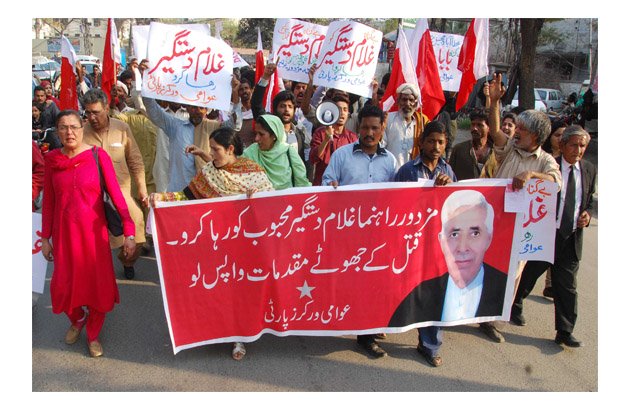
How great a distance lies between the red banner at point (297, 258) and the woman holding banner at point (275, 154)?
65 cm

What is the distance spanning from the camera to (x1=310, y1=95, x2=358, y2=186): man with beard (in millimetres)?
4836

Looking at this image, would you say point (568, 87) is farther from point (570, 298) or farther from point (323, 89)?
point (570, 298)

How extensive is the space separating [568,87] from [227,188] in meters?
30.1

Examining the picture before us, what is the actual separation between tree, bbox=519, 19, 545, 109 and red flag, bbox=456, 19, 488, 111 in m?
7.44

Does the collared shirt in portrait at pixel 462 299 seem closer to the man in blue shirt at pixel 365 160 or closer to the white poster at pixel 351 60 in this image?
the man in blue shirt at pixel 365 160

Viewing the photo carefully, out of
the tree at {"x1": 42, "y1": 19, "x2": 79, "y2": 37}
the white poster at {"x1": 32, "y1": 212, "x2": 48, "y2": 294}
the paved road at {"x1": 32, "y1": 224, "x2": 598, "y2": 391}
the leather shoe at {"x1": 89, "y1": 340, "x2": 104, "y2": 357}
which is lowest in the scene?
the paved road at {"x1": 32, "y1": 224, "x2": 598, "y2": 391}

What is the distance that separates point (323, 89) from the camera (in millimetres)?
6762

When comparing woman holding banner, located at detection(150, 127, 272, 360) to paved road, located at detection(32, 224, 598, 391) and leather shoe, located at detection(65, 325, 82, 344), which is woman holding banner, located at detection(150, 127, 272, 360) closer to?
paved road, located at detection(32, 224, 598, 391)

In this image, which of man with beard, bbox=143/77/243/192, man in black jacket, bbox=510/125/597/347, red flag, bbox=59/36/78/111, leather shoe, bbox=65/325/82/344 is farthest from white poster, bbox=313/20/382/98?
leather shoe, bbox=65/325/82/344

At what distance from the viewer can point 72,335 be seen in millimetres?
4020

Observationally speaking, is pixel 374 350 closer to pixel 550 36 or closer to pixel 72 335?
pixel 72 335

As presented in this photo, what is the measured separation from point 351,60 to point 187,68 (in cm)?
172

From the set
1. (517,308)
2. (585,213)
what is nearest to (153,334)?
(517,308)

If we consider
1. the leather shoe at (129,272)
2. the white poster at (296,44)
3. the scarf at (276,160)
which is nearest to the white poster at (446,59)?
the white poster at (296,44)
